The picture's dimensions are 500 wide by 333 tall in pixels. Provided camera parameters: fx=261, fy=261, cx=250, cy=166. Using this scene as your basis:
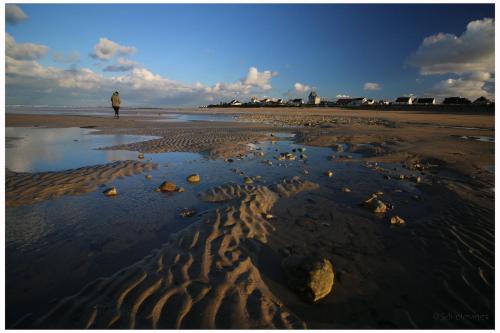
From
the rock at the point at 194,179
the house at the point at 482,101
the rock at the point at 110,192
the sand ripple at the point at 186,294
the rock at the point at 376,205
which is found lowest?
the sand ripple at the point at 186,294

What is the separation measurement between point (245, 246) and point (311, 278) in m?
1.23

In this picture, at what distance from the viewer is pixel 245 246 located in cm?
385

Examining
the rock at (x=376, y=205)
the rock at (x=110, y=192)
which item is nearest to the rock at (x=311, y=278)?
the rock at (x=376, y=205)

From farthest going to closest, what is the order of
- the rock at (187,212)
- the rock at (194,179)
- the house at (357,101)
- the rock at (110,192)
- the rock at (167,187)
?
the house at (357,101) < the rock at (194,179) < the rock at (167,187) < the rock at (110,192) < the rock at (187,212)

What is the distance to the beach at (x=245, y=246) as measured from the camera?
2.67 m

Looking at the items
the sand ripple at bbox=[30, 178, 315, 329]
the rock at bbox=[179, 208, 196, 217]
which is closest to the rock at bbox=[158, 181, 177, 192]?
the rock at bbox=[179, 208, 196, 217]

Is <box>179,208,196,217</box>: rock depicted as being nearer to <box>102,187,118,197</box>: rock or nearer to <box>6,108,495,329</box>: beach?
<box>6,108,495,329</box>: beach

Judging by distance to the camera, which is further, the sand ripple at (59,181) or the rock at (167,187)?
the rock at (167,187)

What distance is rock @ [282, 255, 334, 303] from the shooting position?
2854 mm

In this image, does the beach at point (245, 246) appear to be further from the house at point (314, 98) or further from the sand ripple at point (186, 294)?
the house at point (314, 98)

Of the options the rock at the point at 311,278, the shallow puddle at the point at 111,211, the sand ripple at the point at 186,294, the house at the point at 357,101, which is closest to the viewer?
the sand ripple at the point at 186,294

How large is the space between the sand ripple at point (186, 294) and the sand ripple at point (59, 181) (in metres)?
3.69

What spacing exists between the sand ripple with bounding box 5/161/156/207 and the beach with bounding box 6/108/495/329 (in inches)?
1.7

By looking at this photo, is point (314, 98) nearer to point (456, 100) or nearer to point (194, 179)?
point (456, 100)
